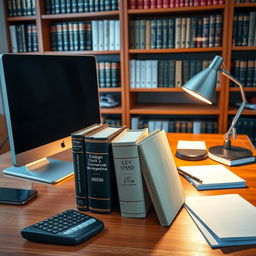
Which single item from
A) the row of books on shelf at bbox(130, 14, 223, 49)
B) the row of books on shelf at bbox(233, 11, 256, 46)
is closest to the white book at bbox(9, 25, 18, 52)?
the row of books on shelf at bbox(130, 14, 223, 49)

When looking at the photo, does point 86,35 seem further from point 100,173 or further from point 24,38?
point 100,173

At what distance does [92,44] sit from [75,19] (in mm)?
322

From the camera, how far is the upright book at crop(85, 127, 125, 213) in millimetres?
790

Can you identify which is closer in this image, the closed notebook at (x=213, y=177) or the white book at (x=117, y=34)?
the closed notebook at (x=213, y=177)

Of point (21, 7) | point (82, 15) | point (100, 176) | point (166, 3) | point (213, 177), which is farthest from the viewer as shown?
point (21, 7)

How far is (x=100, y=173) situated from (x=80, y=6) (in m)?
1.97

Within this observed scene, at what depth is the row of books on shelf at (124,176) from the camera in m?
0.75

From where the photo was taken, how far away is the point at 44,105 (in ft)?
3.42

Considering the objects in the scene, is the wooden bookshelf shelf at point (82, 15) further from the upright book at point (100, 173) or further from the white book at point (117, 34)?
the upright book at point (100, 173)

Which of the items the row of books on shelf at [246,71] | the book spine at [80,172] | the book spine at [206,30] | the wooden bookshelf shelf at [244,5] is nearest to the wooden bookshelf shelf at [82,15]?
the book spine at [206,30]

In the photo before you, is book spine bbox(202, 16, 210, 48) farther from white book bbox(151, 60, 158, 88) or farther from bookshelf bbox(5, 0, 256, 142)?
white book bbox(151, 60, 158, 88)

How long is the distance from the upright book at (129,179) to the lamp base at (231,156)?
54cm

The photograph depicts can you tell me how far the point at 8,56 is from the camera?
2.97ft

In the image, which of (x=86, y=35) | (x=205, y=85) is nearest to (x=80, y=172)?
(x=205, y=85)
